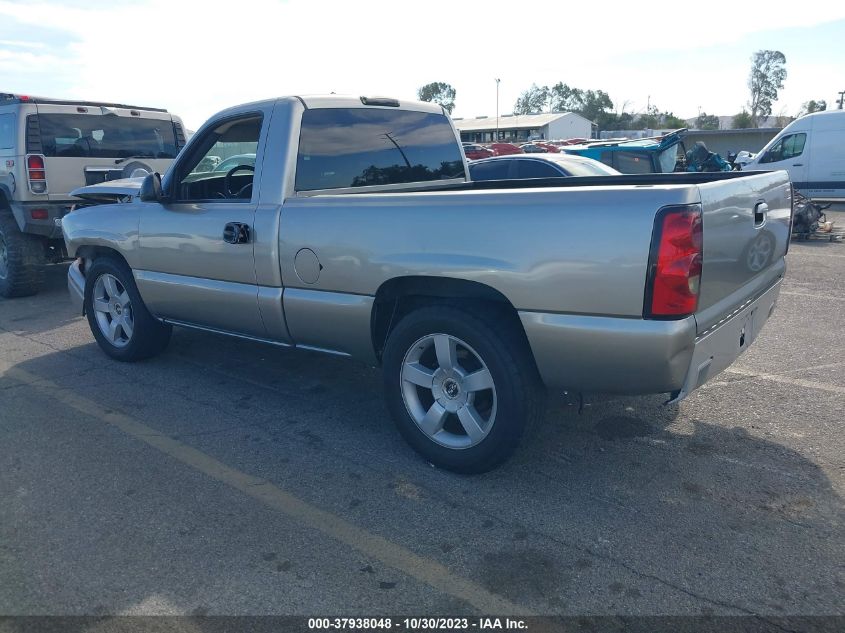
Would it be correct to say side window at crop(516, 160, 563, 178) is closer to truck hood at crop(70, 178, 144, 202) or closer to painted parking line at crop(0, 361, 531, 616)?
truck hood at crop(70, 178, 144, 202)

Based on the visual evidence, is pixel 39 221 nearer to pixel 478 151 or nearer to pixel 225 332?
pixel 225 332

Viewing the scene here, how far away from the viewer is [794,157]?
59.6ft

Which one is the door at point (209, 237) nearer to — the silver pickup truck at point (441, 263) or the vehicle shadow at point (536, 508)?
the silver pickup truck at point (441, 263)

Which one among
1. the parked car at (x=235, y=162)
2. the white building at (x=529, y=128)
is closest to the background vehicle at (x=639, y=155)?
the parked car at (x=235, y=162)

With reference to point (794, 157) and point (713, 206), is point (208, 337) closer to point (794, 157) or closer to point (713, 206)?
point (713, 206)

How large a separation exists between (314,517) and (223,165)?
300cm

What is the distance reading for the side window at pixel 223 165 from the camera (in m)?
4.68

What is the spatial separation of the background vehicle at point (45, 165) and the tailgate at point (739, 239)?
24.7 ft

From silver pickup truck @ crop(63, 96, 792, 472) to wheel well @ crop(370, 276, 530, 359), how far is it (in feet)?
0.04

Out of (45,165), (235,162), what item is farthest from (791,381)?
(45,165)

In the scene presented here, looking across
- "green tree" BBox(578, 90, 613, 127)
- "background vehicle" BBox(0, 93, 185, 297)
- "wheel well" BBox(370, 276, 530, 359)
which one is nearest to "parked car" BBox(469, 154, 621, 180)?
"background vehicle" BBox(0, 93, 185, 297)

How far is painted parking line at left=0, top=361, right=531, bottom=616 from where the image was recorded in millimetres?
2766

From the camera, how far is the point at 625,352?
3.07m

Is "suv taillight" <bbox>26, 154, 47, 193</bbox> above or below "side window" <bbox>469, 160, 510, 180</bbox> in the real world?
above
